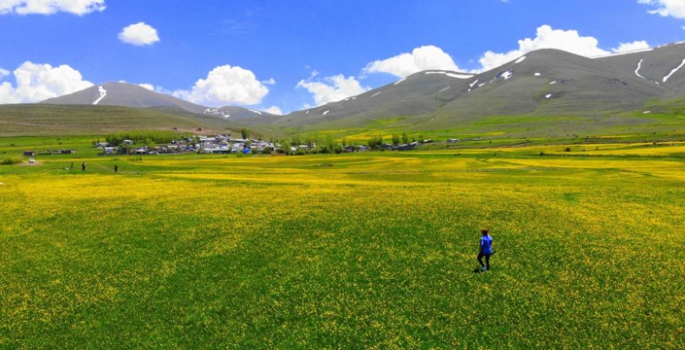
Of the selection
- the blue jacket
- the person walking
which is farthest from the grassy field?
the blue jacket

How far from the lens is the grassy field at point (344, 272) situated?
22.1 m

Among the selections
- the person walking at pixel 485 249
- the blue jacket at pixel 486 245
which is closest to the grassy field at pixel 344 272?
the person walking at pixel 485 249

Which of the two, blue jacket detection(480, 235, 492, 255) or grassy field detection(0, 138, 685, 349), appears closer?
grassy field detection(0, 138, 685, 349)

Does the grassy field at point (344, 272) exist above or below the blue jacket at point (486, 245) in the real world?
below

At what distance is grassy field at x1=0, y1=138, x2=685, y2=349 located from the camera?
72.5ft

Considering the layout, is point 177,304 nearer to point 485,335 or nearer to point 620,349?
point 485,335

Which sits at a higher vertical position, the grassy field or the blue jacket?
the blue jacket

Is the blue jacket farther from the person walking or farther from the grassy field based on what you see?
the grassy field

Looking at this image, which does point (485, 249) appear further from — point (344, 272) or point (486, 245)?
point (344, 272)

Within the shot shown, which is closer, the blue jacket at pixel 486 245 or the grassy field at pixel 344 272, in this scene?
the grassy field at pixel 344 272

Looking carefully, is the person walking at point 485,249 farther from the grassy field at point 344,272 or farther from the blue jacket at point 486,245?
the grassy field at point 344,272

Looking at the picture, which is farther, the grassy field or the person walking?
the person walking

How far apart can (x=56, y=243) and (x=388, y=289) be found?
102ft

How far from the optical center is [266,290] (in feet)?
88.2
